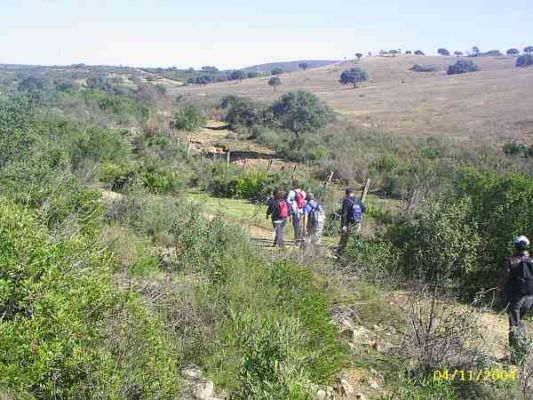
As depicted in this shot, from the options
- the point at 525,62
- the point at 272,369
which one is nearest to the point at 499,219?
the point at 272,369

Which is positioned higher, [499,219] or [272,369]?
[272,369]

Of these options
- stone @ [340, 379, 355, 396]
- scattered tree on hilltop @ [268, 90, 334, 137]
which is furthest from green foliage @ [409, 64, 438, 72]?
stone @ [340, 379, 355, 396]

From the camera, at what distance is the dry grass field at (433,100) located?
40.8 metres

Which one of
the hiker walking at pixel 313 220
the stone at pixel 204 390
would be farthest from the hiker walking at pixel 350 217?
the stone at pixel 204 390

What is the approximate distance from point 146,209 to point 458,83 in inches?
2697

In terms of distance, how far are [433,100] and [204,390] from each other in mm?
58633

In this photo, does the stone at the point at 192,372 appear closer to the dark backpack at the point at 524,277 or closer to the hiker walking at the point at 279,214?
the dark backpack at the point at 524,277

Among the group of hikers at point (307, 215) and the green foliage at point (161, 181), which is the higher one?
the group of hikers at point (307, 215)

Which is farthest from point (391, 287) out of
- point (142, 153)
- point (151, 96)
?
point (151, 96)

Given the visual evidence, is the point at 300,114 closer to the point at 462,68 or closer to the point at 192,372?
the point at 192,372

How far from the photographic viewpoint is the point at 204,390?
5.02 metres

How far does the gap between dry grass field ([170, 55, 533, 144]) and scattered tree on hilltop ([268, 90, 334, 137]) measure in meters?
6.85

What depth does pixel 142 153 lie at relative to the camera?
24.8 m

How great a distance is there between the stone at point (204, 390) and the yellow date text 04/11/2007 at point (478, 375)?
217cm
